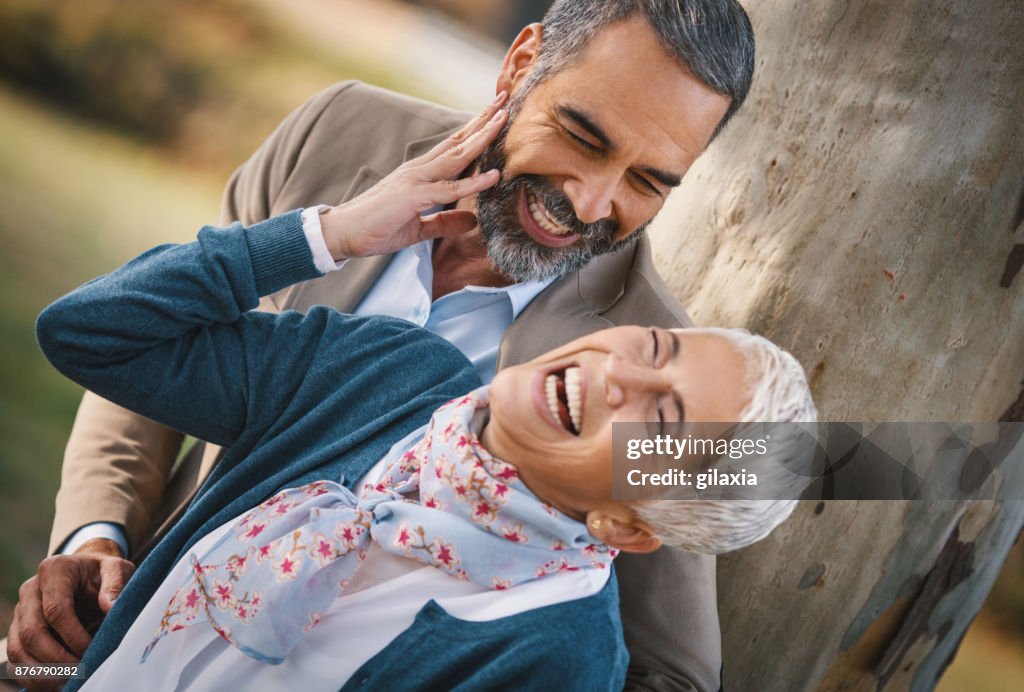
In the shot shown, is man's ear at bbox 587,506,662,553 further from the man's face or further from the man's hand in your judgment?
the man's hand

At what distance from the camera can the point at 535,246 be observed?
1640 mm

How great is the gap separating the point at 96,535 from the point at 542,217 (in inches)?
43.1

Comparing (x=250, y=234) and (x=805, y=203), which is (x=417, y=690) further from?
(x=805, y=203)

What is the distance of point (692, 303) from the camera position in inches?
74.0

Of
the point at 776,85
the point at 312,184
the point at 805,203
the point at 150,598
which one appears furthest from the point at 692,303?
the point at 150,598

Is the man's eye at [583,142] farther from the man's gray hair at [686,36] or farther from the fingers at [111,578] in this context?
the fingers at [111,578]

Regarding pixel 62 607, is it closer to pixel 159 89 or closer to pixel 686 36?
pixel 686 36

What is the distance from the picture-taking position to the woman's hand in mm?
1445

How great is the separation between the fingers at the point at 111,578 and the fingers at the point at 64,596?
0.14 feet

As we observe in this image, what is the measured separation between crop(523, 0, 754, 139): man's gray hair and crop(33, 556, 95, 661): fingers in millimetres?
1244

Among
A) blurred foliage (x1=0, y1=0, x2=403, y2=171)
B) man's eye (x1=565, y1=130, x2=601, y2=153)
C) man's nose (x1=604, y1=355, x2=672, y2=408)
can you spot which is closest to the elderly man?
man's eye (x1=565, y1=130, x2=601, y2=153)

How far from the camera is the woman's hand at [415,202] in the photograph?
1.45m

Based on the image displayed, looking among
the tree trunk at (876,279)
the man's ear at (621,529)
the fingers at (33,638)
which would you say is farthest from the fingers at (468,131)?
the fingers at (33,638)

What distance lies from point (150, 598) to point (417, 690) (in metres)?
0.47
